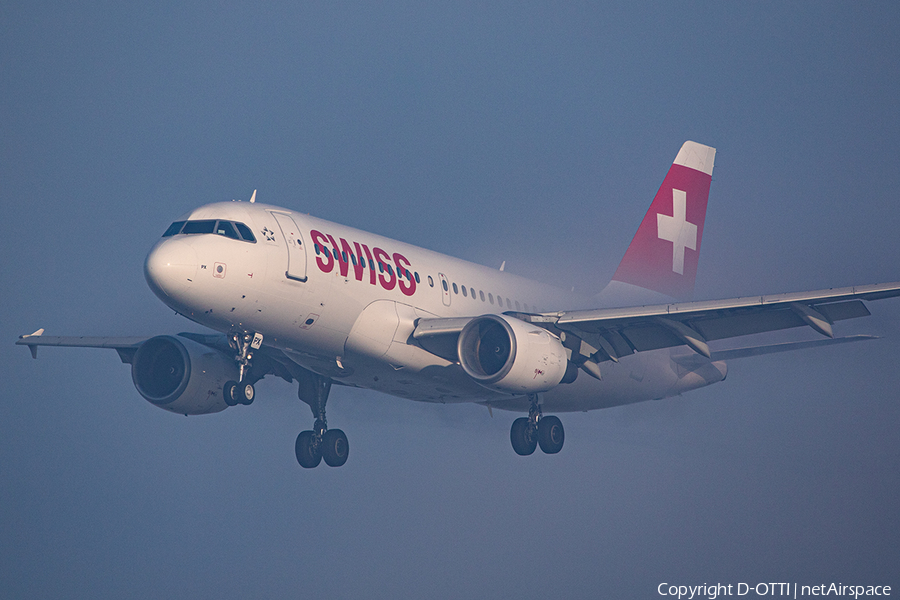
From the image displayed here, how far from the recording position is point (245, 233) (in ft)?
80.7

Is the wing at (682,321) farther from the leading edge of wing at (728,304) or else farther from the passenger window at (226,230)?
the passenger window at (226,230)

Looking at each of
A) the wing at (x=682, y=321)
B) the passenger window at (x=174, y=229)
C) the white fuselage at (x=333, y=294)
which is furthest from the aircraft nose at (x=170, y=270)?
the wing at (x=682, y=321)

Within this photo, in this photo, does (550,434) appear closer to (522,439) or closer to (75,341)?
(522,439)

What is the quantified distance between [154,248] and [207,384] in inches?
314

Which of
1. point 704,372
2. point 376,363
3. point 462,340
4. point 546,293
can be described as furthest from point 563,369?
point 704,372

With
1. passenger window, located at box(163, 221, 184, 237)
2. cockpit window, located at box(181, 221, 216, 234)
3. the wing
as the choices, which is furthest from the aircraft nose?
the wing

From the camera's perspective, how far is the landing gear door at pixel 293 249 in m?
25.0

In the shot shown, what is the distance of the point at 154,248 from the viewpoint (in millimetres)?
23812

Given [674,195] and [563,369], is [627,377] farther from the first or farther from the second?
[674,195]

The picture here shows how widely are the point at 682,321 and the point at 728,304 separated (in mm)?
2218

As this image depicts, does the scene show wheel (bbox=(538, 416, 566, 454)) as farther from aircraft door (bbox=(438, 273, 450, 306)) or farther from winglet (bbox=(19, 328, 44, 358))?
winglet (bbox=(19, 328, 44, 358))

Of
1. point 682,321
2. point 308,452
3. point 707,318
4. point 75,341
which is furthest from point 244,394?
point 707,318

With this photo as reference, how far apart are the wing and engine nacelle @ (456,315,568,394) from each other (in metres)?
0.58

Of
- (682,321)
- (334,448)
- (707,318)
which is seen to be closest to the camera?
(707,318)
